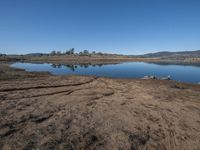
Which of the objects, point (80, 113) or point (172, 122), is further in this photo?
point (80, 113)

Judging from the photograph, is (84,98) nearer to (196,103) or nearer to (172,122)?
(172,122)

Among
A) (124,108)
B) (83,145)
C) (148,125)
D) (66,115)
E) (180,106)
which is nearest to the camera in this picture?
(83,145)

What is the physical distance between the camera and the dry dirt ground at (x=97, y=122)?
222 inches

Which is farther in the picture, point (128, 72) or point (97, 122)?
Result: point (128, 72)

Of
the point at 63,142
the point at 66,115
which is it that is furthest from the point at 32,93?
the point at 63,142

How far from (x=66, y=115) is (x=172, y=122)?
4.07 m

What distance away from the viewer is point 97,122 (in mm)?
7043

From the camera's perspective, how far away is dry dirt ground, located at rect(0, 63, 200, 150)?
5.63m

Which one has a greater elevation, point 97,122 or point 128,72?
point 97,122

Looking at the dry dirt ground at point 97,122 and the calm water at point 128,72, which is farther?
the calm water at point 128,72

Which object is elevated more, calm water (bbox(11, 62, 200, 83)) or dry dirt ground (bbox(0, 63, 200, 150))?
dry dirt ground (bbox(0, 63, 200, 150))

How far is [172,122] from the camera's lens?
24.3 ft

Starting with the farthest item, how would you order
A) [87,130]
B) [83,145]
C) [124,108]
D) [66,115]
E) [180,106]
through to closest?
[180,106] < [124,108] < [66,115] < [87,130] < [83,145]

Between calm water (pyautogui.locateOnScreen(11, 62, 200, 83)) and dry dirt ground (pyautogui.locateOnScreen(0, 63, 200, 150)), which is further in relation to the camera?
calm water (pyautogui.locateOnScreen(11, 62, 200, 83))
